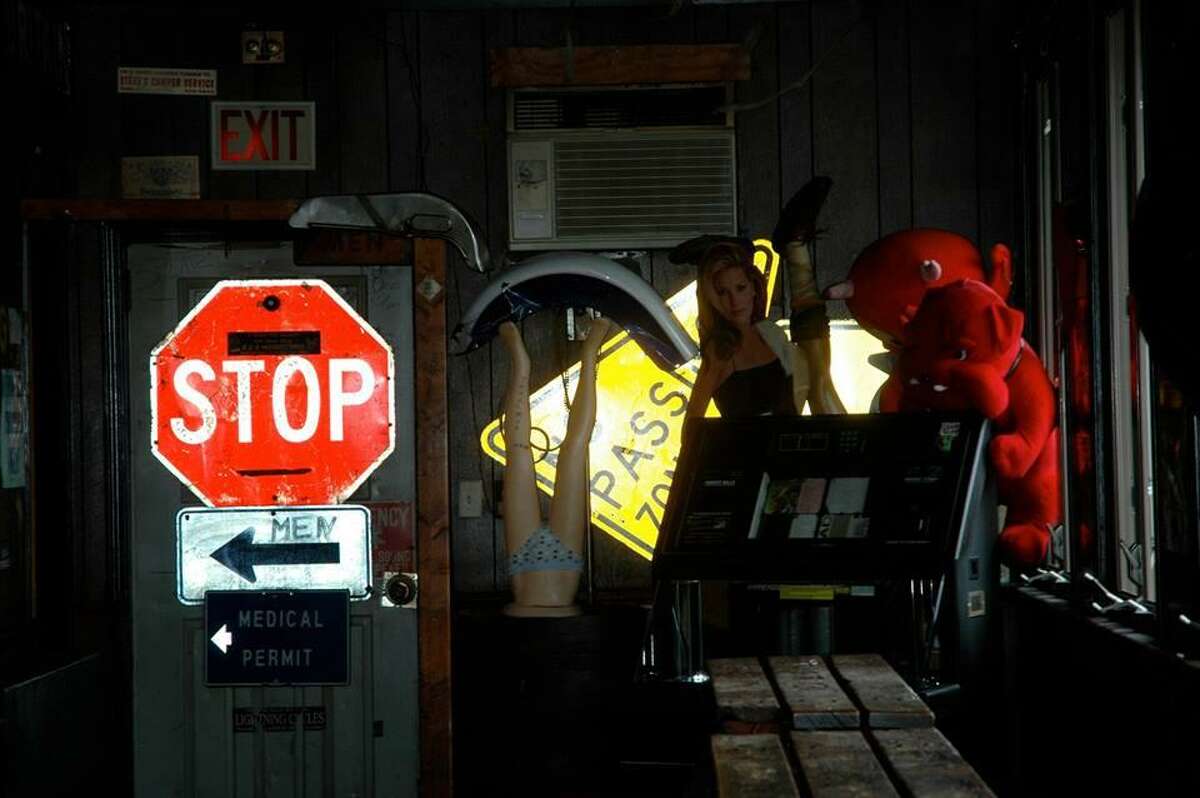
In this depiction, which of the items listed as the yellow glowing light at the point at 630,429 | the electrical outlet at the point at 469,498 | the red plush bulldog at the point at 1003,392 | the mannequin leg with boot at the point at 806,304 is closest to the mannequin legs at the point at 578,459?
the yellow glowing light at the point at 630,429

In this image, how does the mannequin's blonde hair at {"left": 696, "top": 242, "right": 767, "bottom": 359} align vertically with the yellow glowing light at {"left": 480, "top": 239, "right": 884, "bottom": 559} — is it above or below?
above

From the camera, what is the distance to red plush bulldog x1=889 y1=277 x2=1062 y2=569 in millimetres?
3754

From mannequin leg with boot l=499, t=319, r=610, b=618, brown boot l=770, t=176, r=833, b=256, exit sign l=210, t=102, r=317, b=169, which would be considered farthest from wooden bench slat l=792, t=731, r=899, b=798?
exit sign l=210, t=102, r=317, b=169

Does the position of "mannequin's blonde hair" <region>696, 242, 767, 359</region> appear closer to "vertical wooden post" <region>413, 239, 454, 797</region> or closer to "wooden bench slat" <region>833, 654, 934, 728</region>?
"vertical wooden post" <region>413, 239, 454, 797</region>

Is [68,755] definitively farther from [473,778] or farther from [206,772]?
[473,778]

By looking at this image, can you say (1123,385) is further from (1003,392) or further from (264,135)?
(264,135)

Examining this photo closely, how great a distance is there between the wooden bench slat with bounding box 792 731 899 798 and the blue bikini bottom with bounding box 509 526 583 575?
5.64 ft

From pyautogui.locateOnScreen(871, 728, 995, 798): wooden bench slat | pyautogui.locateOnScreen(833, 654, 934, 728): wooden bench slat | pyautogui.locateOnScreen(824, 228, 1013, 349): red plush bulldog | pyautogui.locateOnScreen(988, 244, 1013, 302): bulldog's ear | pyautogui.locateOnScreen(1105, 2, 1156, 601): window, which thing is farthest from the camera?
pyautogui.locateOnScreen(824, 228, 1013, 349): red plush bulldog

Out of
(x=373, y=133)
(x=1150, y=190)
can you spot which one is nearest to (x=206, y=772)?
(x=373, y=133)

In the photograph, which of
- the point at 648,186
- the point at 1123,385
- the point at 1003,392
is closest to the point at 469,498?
the point at 648,186

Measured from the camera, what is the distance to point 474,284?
4.66m

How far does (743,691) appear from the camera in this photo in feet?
9.45

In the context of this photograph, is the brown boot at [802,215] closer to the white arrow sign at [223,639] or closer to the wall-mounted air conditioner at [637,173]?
the wall-mounted air conditioner at [637,173]

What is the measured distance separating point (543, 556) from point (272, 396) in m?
1.13
